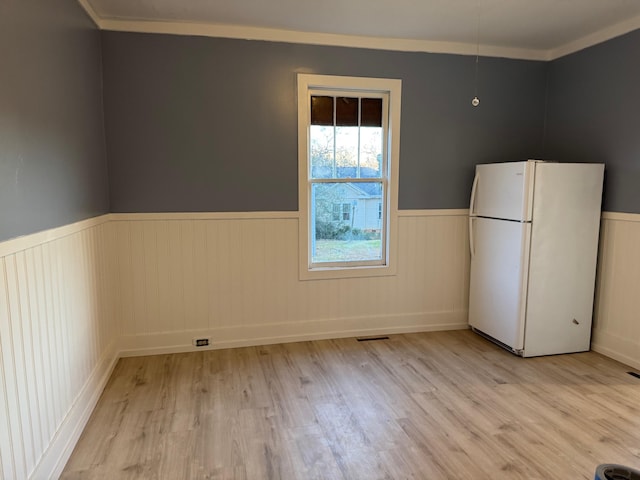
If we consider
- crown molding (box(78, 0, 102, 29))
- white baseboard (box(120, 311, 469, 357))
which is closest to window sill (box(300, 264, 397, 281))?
white baseboard (box(120, 311, 469, 357))

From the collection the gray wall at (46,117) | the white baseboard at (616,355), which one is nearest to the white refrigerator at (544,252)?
the white baseboard at (616,355)

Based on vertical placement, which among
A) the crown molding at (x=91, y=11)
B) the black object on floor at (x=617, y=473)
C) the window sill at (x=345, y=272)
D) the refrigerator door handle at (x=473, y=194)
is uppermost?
the crown molding at (x=91, y=11)

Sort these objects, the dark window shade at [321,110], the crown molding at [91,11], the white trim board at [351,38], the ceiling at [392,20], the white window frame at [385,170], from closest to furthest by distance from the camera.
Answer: the crown molding at [91,11] → the ceiling at [392,20] → the white trim board at [351,38] → the white window frame at [385,170] → the dark window shade at [321,110]

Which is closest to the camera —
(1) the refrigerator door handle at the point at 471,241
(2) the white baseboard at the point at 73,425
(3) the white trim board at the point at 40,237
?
(3) the white trim board at the point at 40,237

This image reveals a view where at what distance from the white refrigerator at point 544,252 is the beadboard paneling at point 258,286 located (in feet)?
1.86

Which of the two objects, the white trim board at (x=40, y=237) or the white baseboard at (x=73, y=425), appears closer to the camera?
the white trim board at (x=40, y=237)

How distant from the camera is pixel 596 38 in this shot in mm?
3533

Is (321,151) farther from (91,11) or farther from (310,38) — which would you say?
(91,11)

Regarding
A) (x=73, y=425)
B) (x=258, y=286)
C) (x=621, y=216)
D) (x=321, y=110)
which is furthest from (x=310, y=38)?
(x=73, y=425)

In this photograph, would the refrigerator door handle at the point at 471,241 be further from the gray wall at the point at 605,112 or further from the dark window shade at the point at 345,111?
the dark window shade at the point at 345,111

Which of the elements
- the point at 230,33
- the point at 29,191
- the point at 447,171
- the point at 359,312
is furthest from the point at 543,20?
the point at 29,191

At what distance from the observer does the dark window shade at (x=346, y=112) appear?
3760 millimetres

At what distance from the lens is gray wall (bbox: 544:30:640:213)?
3295mm

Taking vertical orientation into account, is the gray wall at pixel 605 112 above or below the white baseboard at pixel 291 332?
above
